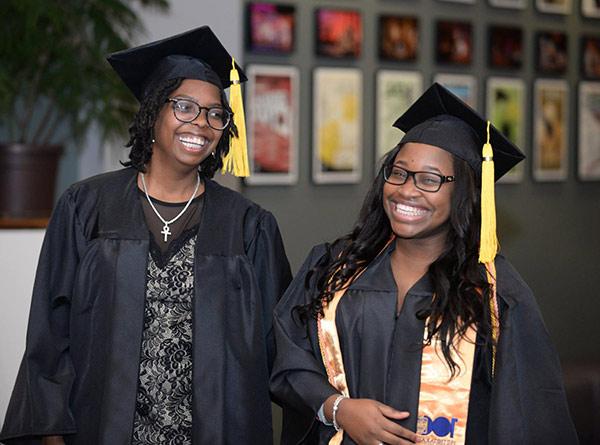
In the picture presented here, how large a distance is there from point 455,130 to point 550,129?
4234 mm

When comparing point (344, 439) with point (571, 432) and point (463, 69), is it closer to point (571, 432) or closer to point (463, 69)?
point (571, 432)

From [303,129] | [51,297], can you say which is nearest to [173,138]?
[51,297]

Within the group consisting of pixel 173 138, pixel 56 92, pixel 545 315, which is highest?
pixel 56 92

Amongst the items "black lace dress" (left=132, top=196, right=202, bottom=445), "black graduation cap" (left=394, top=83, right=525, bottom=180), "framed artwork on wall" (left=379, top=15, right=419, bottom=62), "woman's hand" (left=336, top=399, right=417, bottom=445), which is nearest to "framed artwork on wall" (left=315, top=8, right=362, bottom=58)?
"framed artwork on wall" (left=379, top=15, right=419, bottom=62)

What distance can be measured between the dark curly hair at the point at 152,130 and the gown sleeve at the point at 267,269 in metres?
0.23

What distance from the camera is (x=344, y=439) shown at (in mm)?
2682

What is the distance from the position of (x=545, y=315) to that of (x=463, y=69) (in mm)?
1761

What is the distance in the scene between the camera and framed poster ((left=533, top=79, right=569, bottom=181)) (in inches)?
264

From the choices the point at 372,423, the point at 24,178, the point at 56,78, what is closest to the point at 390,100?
the point at 56,78

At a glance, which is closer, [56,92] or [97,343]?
[97,343]

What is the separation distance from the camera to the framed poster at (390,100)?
6.01 m

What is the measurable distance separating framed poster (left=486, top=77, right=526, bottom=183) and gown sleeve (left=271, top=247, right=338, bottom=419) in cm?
386

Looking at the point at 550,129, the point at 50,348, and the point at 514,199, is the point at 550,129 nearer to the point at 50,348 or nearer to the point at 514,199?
the point at 514,199

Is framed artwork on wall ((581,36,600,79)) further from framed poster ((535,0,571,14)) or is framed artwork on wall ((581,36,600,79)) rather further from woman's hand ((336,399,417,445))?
woman's hand ((336,399,417,445))
